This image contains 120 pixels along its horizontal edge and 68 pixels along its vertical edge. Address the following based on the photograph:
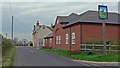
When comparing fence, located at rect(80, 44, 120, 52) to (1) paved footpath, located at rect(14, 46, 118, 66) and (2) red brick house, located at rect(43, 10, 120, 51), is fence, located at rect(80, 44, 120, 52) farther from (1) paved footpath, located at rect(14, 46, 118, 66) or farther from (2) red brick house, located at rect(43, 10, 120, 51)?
(1) paved footpath, located at rect(14, 46, 118, 66)

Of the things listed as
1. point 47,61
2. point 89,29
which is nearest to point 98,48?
point 89,29

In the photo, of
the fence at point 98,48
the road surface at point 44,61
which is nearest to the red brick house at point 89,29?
the fence at point 98,48

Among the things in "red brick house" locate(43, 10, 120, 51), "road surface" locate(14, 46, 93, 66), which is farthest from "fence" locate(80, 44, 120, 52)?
"road surface" locate(14, 46, 93, 66)

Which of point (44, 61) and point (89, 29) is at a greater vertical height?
point (89, 29)

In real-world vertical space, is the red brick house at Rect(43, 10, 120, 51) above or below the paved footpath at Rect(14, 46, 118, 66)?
above

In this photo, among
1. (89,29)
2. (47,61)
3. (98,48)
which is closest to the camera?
(47,61)

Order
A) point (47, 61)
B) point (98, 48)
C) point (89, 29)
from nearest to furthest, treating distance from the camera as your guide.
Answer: point (47, 61), point (98, 48), point (89, 29)

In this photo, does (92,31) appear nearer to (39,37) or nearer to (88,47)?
(88,47)

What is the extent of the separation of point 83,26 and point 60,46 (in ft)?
44.3

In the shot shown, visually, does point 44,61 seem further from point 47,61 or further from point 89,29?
point 89,29

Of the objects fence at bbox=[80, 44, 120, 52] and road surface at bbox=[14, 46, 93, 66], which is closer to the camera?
road surface at bbox=[14, 46, 93, 66]

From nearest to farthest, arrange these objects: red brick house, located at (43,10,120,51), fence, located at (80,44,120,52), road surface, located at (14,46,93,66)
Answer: road surface, located at (14,46,93,66)
fence, located at (80,44,120,52)
red brick house, located at (43,10,120,51)

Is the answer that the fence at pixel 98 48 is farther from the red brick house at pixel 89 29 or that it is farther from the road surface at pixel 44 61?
the road surface at pixel 44 61

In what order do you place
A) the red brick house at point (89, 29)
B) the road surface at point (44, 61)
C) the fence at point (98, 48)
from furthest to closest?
the red brick house at point (89, 29), the fence at point (98, 48), the road surface at point (44, 61)
